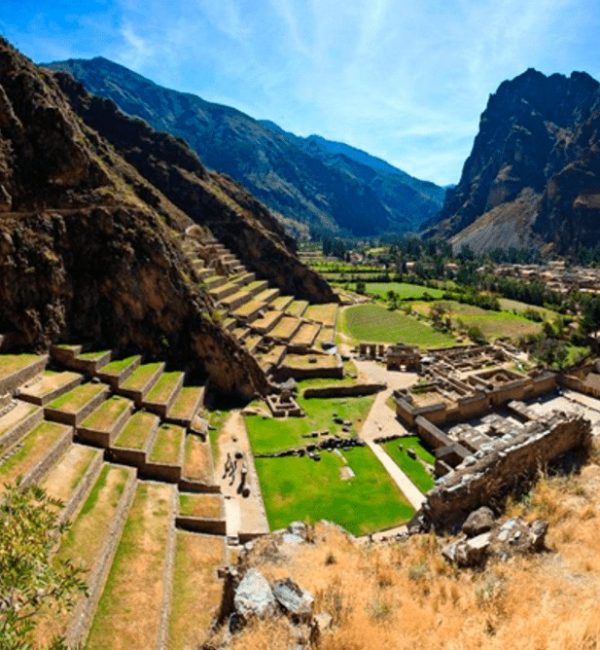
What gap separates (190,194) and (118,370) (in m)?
56.1

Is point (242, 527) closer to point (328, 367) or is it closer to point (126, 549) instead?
point (126, 549)

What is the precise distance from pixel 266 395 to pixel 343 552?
84.4 ft

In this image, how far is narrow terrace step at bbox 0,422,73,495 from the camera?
673 inches

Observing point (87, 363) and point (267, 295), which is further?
point (267, 295)

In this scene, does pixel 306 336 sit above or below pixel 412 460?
above

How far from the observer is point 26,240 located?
2836 cm

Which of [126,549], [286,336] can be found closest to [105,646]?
[126,549]

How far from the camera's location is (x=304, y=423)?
33031 millimetres

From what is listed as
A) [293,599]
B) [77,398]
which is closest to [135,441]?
[77,398]

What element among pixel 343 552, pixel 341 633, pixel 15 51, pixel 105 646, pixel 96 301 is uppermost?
pixel 15 51

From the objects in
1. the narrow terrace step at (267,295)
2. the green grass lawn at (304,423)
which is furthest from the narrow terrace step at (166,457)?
the narrow terrace step at (267,295)

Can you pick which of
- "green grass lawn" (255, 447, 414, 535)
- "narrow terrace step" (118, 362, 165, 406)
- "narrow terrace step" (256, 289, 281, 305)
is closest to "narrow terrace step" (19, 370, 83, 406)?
"narrow terrace step" (118, 362, 165, 406)

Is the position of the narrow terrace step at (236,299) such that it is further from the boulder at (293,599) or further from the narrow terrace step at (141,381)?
the boulder at (293,599)

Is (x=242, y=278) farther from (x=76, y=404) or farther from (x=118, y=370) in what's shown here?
(x=76, y=404)
